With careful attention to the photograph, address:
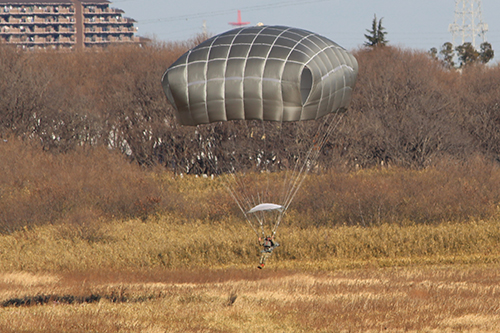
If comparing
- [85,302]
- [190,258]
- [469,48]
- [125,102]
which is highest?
[469,48]

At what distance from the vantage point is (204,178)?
47969 mm

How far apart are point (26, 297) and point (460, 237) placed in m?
20.2

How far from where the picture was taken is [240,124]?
50375 mm

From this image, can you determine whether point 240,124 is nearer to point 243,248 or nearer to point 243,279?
point 243,248

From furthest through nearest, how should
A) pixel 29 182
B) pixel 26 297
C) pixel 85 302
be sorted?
pixel 29 182 → pixel 26 297 → pixel 85 302

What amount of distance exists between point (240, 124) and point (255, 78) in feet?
106

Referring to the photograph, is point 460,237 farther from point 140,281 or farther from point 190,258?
point 140,281

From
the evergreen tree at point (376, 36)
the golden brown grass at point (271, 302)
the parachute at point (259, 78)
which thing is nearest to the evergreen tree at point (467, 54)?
the evergreen tree at point (376, 36)

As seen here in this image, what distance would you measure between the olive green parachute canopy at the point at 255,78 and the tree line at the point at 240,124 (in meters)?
27.1

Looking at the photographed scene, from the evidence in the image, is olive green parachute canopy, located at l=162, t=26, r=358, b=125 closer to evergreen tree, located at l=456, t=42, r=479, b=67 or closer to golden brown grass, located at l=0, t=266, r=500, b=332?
golden brown grass, located at l=0, t=266, r=500, b=332

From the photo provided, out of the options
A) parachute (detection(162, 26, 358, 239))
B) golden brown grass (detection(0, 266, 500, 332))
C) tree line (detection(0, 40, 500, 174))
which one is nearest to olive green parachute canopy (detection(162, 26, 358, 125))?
parachute (detection(162, 26, 358, 239))

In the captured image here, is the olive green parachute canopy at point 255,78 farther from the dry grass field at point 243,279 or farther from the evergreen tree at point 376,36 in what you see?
the evergreen tree at point 376,36

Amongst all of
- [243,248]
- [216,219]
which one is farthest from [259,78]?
[216,219]

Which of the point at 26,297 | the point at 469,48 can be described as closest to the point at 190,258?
the point at 26,297
